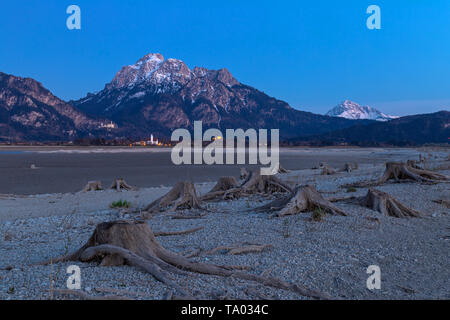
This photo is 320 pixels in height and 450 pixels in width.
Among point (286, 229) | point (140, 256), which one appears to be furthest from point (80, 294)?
point (286, 229)

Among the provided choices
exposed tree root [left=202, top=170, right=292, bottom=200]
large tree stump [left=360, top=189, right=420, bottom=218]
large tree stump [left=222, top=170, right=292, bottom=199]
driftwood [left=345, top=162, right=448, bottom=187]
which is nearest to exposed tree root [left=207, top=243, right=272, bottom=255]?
large tree stump [left=360, top=189, right=420, bottom=218]

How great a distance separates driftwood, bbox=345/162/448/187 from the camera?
14.9 m

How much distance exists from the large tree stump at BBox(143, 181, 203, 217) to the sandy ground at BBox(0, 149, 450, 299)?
61cm

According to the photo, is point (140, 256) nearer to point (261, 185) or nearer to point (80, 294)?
point (80, 294)

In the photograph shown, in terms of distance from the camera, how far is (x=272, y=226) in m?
8.26

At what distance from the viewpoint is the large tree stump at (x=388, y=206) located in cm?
942

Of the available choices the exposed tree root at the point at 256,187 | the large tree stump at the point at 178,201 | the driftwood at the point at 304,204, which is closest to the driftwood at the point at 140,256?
the driftwood at the point at 304,204

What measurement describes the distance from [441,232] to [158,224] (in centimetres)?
596

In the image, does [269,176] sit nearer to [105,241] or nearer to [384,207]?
[384,207]

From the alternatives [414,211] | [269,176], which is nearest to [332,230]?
[414,211]

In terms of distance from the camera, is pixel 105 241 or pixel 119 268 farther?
pixel 105 241

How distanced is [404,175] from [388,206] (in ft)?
21.2

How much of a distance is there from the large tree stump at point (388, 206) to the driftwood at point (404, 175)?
5380 millimetres

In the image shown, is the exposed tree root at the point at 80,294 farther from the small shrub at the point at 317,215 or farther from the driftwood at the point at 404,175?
the driftwood at the point at 404,175
